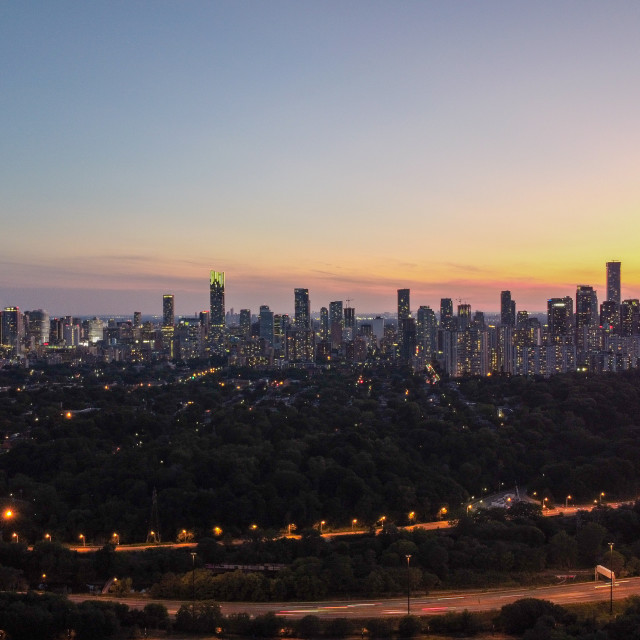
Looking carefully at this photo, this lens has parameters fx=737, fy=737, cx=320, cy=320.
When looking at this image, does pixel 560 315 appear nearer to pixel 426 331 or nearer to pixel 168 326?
pixel 426 331

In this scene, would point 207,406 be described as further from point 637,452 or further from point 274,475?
point 637,452

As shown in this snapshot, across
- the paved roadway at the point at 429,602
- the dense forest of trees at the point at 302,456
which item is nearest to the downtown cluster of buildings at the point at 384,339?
the dense forest of trees at the point at 302,456

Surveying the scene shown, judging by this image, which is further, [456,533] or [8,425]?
[8,425]

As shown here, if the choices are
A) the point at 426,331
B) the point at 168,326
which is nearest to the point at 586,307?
the point at 426,331

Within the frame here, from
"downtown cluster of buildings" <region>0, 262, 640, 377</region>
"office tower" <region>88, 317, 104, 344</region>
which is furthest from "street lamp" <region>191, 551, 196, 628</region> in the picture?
"office tower" <region>88, 317, 104, 344</region>

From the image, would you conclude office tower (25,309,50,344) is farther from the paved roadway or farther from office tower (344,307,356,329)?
the paved roadway

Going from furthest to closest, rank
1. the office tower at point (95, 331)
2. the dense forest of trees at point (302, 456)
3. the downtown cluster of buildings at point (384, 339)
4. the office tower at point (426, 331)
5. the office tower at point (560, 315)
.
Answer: the office tower at point (95, 331) < the office tower at point (426, 331) < the office tower at point (560, 315) < the downtown cluster of buildings at point (384, 339) < the dense forest of trees at point (302, 456)

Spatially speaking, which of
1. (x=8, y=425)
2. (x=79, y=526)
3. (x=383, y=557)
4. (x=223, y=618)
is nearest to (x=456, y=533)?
(x=383, y=557)

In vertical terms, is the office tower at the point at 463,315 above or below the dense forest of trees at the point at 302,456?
above

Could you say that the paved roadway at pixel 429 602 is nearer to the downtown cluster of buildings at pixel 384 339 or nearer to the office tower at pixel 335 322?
the downtown cluster of buildings at pixel 384 339
